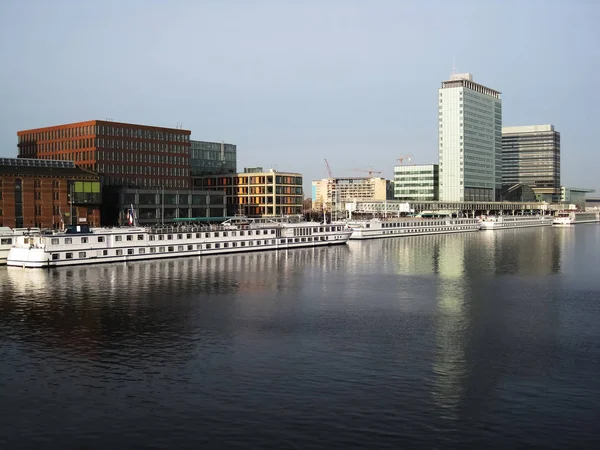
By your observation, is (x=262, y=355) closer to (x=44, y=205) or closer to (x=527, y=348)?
(x=527, y=348)

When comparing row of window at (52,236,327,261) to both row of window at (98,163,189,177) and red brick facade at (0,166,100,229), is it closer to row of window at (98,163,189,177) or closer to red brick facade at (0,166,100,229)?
red brick facade at (0,166,100,229)

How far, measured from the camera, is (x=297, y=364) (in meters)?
45.7

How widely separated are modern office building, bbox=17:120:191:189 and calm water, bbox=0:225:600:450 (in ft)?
320

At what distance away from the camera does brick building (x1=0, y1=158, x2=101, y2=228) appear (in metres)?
144

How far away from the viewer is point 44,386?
41625 millimetres

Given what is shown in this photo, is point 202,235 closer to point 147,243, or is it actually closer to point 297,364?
point 147,243

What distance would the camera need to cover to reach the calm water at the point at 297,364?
3447 centimetres

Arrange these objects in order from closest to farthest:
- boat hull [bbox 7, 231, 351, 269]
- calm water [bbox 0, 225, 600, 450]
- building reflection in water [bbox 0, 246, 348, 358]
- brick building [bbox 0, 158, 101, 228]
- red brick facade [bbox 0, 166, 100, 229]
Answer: calm water [bbox 0, 225, 600, 450] → building reflection in water [bbox 0, 246, 348, 358] → boat hull [bbox 7, 231, 351, 269] → red brick facade [bbox 0, 166, 100, 229] → brick building [bbox 0, 158, 101, 228]

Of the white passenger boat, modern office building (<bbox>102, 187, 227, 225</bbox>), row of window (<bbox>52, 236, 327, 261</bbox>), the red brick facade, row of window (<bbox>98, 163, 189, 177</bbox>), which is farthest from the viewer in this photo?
row of window (<bbox>98, 163, 189, 177</bbox>)

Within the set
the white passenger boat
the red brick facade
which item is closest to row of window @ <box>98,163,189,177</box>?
the red brick facade

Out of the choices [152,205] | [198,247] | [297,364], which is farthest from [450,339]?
[152,205]

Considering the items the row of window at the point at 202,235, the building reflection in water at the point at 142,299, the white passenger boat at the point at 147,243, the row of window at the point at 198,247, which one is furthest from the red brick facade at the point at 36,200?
the building reflection in water at the point at 142,299

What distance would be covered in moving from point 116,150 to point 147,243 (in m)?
76.4

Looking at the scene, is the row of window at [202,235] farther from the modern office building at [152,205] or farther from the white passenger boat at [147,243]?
the modern office building at [152,205]
